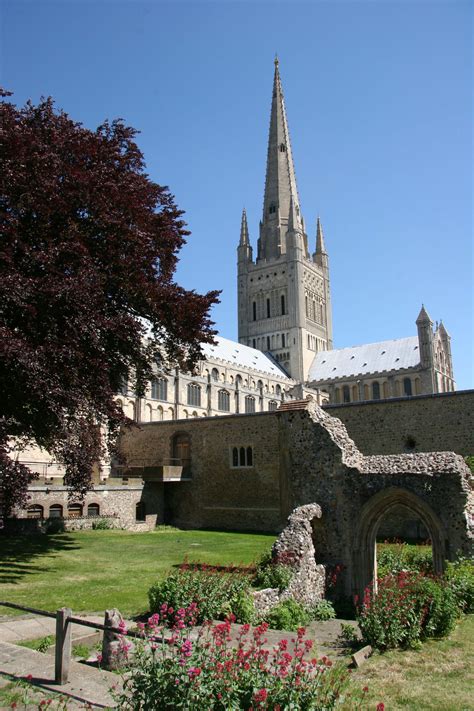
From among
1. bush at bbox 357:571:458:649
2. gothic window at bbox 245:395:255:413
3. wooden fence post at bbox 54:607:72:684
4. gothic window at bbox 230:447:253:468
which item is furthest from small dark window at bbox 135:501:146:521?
gothic window at bbox 245:395:255:413

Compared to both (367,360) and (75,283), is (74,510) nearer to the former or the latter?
(75,283)

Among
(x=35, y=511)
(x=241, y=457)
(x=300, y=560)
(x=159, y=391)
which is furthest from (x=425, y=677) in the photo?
(x=159, y=391)

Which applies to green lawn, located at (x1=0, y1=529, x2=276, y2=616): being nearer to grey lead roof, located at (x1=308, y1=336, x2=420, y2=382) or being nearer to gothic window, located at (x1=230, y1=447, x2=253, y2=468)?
gothic window, located at (x1=230, y1=447, x2=253, y2=468)

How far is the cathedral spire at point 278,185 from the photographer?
285 feet

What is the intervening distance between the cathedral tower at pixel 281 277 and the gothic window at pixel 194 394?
88.4ft

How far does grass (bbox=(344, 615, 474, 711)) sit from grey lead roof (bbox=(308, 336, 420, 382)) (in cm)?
6238

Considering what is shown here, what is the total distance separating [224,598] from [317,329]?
79561 millimetres

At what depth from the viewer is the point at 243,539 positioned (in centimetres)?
2416

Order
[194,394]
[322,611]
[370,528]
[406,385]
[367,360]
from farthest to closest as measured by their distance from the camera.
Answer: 1. [367,360]
2. [406,385]
3. [194,394]
4. [370,528]
5. [322,611]

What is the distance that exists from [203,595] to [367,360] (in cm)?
6670

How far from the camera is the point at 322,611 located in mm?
12188

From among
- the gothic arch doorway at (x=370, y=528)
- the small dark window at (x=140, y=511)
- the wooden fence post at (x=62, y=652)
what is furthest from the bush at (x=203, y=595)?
the small dark window at (x=140, y=511)

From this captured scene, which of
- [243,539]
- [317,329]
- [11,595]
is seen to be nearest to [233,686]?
[11,595]

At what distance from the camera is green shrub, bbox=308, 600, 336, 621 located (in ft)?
39.3
